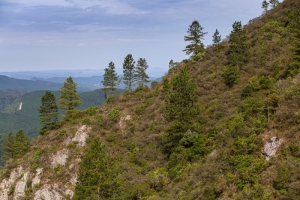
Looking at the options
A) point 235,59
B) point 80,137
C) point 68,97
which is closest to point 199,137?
point 235,59

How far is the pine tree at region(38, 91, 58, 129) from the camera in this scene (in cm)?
4175

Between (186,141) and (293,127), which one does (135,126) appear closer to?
(186,141)

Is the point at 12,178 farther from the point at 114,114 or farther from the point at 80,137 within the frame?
the point at 114,114

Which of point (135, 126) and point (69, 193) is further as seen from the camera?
point (135, 126)

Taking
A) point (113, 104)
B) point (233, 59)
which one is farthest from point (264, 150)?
point (113, 104)

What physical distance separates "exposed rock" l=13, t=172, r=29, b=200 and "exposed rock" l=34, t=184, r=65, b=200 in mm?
3166

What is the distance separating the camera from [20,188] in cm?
3294

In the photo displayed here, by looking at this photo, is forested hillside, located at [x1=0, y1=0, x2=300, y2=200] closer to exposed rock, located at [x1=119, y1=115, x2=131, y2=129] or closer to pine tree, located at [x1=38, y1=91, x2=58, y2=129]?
exposed rock, located at [x1=119, y1=115, x2=131, y2=129]

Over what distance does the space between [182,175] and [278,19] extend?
33.2 meters

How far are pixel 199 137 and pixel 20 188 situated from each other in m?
25.6

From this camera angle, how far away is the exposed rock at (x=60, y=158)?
33.4m

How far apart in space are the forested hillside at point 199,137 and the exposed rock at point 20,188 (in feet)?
0.44

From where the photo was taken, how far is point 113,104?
42.7 m

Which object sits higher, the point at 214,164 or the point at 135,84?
the point at 135,84
